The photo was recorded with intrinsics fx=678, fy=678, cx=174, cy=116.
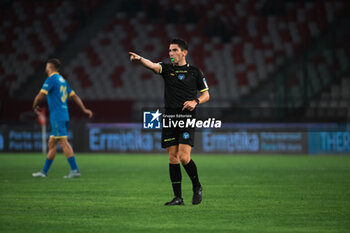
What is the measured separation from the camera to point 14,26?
28.5 m

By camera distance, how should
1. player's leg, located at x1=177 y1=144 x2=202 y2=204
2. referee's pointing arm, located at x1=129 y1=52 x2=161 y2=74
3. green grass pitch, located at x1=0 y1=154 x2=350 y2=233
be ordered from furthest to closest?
player's leg, located at x1=177 y1=144 x2=202 y2=204 < referee's pointing arm, located at x1=129 y1=52 x2=161 y2=74 < green grass pitch, located at x1=0 y1=154 x2=350 y2=233

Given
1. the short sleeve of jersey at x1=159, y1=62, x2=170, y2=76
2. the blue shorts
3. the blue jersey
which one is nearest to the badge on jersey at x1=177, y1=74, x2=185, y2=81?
the short sleeve of jersey at x1=159, y1=62, x2=170, y2=76

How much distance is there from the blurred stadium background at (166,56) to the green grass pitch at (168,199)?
700 centimetres

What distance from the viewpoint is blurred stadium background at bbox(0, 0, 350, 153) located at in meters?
21.1

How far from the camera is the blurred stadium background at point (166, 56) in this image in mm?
21125

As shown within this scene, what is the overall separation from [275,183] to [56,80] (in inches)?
164

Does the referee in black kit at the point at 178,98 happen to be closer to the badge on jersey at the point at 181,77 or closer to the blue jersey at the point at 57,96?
the badge on jersey at the point at 181,77

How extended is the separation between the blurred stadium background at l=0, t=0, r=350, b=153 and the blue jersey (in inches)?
349

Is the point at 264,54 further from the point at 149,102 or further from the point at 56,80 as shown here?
the point at 56,80

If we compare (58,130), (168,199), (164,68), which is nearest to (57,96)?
(58,130)

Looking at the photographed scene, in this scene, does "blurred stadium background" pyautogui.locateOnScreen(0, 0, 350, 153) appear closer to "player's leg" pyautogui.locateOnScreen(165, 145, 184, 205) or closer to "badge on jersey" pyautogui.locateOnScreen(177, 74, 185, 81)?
"player's leg" pyautogui.locateOnScreen(165, 145, 184, 205)

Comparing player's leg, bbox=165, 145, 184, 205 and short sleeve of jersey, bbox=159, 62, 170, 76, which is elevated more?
short sleeve of jersey, bbox=159, 62, 170, 76

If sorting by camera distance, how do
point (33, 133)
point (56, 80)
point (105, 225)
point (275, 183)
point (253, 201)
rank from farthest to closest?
point (33, 133)
point (56, 80)
point (275, 183)
point (253, 201)
point (105, 225)

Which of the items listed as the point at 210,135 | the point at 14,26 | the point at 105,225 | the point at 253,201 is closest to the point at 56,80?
the point at 253,201
